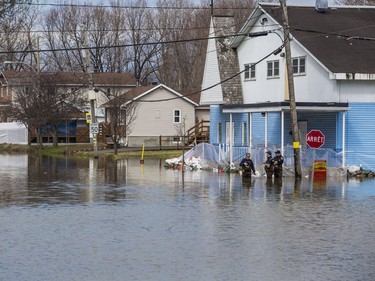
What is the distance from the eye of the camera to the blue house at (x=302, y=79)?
3969cm

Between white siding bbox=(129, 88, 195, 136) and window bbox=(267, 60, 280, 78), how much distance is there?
94.3ft

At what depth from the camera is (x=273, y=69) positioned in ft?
148

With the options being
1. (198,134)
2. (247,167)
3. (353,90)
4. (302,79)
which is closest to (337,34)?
(302,79)

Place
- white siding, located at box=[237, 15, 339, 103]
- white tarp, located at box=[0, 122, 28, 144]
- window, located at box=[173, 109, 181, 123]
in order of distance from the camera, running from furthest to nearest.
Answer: white tarp, located at box=[0, 122, 28, 144], window, located at box=[173, 109, 181, 123], white siding, located at box=[237, 15, 339, 103]

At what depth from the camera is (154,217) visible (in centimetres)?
2088

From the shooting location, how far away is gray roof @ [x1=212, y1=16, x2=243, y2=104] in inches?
1898

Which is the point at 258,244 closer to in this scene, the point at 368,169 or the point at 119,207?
the point at 119,207

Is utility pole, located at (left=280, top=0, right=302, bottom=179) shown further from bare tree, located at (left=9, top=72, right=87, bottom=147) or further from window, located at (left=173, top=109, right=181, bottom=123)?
bare tree, located at (left=9, top=72, right=87, bottom=147)

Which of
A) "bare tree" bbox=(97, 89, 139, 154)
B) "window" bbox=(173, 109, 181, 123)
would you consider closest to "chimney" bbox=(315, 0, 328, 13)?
"bare tree" bbox=(97, 89, 139, 154)

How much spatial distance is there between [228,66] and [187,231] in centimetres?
3106

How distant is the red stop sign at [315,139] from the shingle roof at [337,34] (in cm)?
305

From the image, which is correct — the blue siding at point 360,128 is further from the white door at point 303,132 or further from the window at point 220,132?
the window at point 220,132

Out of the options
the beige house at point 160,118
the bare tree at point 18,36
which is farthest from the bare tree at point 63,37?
the beige house at point 160,118

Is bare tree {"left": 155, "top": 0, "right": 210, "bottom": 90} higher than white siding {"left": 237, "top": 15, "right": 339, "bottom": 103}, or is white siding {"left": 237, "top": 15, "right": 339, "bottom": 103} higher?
bare tree {"left": 155, "top": 0, "right": 210, "bottom": 90}
